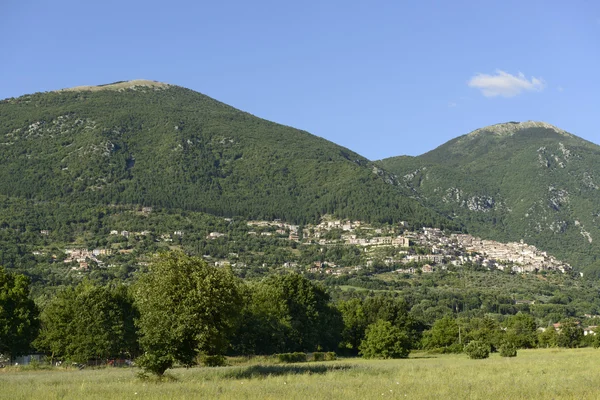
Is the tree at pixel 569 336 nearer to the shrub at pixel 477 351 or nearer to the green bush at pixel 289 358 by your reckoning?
the shrub at pixel 477 351

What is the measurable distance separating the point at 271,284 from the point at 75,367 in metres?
38.5

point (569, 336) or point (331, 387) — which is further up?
point (331, 387)

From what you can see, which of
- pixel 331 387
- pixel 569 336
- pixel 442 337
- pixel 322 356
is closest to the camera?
pixel 331 387

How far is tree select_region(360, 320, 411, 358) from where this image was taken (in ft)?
291

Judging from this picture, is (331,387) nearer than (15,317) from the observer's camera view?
Yes

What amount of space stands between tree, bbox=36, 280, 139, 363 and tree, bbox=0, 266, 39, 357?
3.09m

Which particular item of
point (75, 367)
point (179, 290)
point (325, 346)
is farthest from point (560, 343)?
point (179, 290)

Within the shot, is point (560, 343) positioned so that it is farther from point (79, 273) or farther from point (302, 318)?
point (79, 273)

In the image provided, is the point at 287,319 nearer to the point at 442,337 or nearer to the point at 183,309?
the point at 442,337

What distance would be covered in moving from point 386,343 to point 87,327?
122 feet

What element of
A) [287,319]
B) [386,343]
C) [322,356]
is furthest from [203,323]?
[287,319]

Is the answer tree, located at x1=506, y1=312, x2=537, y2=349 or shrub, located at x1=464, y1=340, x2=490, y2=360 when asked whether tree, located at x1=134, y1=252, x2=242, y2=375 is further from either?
tree, located at x1=506, y1=312, x2=537, y2=349

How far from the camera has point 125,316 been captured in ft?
248

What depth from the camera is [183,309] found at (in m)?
44.7
